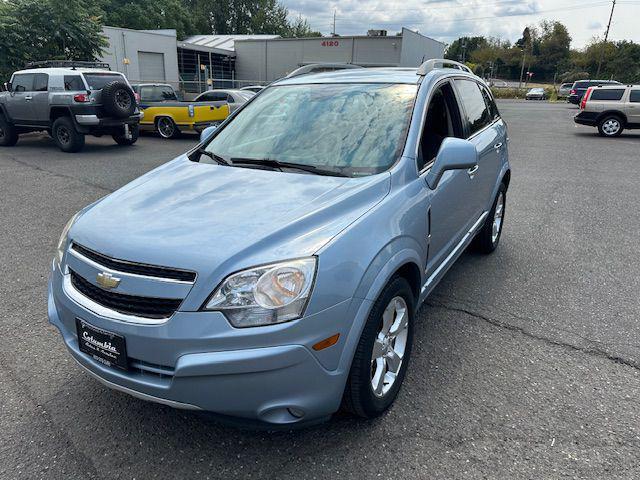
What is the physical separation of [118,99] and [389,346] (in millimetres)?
11035

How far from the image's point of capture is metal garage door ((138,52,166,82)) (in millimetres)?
29906

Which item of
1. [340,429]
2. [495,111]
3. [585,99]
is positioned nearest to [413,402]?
[340,429]

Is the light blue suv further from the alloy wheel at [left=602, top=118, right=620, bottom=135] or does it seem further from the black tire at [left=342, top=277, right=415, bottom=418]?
the alloy wheel at [left=602, top=118, right=620, bottom=135]

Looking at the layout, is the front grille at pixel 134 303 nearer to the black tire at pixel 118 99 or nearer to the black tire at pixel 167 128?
the black tire at pixel 118 99

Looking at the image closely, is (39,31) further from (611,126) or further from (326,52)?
(326,52)

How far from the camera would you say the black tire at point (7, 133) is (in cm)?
1279

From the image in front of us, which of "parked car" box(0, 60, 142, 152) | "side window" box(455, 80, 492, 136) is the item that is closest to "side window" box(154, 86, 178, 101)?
"parked car" box(0, 60, 142, 152)

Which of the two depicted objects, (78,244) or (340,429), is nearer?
(78,244)

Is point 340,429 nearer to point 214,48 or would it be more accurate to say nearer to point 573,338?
point 573,338

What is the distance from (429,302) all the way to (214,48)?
125ft

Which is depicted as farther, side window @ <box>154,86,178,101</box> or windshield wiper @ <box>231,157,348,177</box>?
side window @ <box>154,86,178,101</box>

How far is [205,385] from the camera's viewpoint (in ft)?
6.40

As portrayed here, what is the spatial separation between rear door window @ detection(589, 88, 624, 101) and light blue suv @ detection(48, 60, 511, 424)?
16.8m

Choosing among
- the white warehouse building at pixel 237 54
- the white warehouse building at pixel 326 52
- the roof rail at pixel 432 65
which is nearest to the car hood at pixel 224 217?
the roof rail at pixel 432 65
